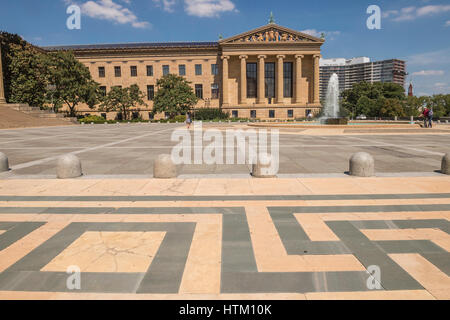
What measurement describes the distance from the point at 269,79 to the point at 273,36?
9.79m

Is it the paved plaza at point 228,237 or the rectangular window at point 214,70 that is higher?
the rectangular window at point 214,70

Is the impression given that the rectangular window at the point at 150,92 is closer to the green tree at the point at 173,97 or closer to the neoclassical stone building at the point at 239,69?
the neoclassical stone building at the point at 239,69

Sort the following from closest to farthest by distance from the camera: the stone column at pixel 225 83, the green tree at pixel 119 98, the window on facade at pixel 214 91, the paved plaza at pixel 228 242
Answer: the paved plaza at pixel 228 242, the green tree at pixel 119 98, the stone column at pixel 225 83, the window on facade at pixel 214 91

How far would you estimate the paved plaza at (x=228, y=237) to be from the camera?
11.7 ft

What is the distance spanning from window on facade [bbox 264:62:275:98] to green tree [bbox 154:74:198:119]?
19.9m

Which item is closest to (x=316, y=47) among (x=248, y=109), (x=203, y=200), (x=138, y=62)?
(x=248, y=109)

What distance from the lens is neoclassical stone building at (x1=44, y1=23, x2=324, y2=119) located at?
69688 millimetres

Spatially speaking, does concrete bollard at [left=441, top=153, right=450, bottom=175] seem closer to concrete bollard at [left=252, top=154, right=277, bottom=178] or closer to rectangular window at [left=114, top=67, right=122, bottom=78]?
concrete bollard at [left=252, top=154, right=277, bottom=178]

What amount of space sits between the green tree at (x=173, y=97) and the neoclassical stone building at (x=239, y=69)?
1028cm

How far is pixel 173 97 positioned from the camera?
63938 millimetres

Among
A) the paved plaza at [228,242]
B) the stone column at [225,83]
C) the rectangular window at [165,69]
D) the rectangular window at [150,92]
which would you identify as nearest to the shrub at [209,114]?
the stone column at [225,83]

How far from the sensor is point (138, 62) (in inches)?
3000
